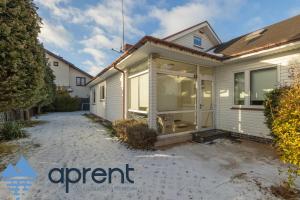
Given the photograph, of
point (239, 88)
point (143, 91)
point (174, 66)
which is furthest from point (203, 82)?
point (143, 91)

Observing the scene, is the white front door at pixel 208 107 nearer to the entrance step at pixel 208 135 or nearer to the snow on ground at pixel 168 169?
the entrance step at pixel 208 135

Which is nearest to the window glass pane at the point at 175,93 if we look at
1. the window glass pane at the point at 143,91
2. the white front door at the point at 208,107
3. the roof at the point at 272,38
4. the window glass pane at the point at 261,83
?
the window glass pane at the point at 143,91

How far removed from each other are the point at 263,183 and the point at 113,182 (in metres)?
2.94

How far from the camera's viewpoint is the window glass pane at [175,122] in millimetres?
6133

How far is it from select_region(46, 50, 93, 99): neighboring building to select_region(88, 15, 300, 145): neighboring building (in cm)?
1916

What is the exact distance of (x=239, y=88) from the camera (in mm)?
6852

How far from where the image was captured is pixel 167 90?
6.48 metres

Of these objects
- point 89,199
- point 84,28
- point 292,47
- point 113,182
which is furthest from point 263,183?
point 84,28

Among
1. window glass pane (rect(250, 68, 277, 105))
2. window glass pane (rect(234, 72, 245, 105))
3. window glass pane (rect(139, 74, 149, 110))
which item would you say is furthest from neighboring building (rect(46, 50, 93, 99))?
window glass pane (rect(250, 68, 277, 105))

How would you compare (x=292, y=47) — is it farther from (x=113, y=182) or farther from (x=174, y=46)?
(x=113, y=182)

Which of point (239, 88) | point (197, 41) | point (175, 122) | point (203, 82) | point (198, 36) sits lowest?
A: point (175, 122)

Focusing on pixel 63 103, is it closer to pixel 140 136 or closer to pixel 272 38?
pixel 140 136

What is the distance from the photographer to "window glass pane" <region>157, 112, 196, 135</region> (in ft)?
20.1

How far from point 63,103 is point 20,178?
20.9 m
